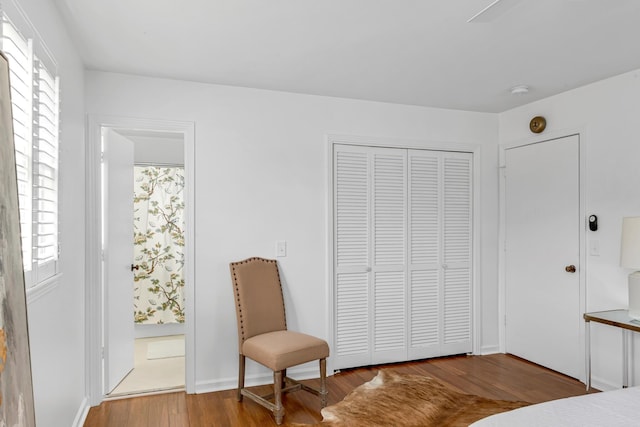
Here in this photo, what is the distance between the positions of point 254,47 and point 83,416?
→ 2.74m

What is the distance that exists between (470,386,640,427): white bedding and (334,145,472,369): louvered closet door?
2.40m

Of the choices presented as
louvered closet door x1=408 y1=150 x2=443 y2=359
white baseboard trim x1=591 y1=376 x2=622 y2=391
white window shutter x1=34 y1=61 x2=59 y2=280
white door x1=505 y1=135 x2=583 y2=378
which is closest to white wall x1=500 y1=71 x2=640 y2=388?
white baseboard trim x1=591 y1=376 x2=622 y2=391

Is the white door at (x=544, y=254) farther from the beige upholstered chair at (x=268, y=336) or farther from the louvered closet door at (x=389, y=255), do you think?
the beige upholstered chair at (x=268, y=336)

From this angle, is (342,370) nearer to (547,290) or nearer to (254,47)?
(547,290)

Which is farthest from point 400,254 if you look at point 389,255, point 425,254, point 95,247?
point 95,247

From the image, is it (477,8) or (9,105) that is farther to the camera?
(477,8)

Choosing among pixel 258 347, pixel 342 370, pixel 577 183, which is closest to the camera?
pixel 258 347

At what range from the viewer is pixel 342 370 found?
391cm

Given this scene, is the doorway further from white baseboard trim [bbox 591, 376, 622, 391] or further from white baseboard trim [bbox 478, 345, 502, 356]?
white baseboard trim [bbox 591, 376, 622, 391]

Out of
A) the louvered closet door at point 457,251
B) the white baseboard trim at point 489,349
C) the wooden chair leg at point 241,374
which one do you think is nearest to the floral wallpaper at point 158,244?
the wooden chair leg at point 241,374

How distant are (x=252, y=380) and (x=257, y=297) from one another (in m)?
0.74

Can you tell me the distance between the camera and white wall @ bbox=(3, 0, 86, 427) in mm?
1911

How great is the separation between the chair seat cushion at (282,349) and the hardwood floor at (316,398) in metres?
0.39

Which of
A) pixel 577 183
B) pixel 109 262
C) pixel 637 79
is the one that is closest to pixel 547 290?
pixel 577 183
